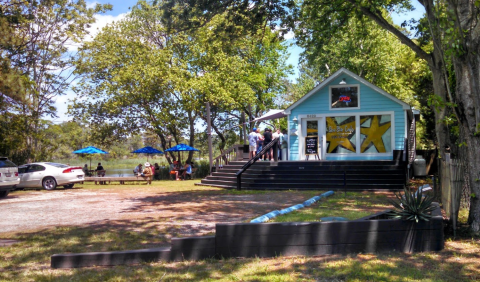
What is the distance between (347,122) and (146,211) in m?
11.5

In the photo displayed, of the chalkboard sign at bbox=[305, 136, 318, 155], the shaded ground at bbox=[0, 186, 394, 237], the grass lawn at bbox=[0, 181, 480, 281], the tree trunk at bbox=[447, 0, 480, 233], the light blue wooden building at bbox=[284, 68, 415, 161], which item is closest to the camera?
the grass lawn at bbox=[0, 181, 480, 281]

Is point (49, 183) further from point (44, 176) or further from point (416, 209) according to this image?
point (416, 209)

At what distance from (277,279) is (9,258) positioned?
4.20 metres

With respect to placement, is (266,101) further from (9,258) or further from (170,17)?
(9,258)

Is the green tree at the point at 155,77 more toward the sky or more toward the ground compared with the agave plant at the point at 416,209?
more toward the sky

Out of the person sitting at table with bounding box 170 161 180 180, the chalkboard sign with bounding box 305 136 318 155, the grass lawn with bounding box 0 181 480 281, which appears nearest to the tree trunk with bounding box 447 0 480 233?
the grass lawn with bounding box 0 181 480 281

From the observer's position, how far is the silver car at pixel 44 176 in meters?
19.1

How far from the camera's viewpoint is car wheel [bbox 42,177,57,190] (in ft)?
63.0

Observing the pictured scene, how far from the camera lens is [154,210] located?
→ 11086 millimetres

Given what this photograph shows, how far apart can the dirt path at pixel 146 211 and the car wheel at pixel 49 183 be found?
4660mm

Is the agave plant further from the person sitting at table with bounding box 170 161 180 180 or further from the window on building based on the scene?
the person sitting at table with bounding box 170 161 180 180

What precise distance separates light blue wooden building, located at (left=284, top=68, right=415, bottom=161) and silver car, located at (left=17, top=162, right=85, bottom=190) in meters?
10.4

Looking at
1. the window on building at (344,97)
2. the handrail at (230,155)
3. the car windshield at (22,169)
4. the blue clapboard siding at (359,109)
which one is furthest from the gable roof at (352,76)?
the car windshield at (22,169)

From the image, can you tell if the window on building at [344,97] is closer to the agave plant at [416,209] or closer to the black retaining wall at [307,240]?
the agave plant at [416,209]
